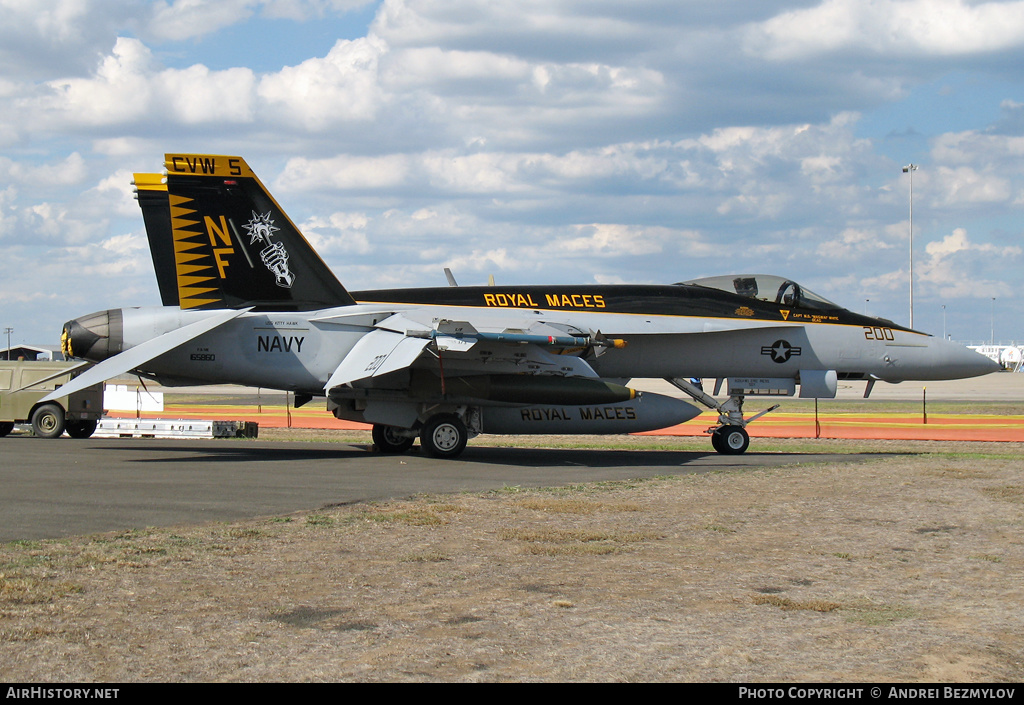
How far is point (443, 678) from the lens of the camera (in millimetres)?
4160

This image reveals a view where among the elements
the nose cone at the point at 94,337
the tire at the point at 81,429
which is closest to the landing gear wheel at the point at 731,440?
the nose cone at the point at 94,337

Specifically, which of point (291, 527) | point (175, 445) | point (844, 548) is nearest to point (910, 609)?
point (844, 548)

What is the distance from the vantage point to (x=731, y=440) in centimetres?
1750

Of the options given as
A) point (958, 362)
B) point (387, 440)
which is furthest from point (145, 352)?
point (958, 362)

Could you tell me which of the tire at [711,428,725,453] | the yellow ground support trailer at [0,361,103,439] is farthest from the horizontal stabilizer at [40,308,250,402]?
the tire at [711,428,725,453]

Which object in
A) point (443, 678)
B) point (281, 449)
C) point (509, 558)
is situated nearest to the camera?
point (443, 678)

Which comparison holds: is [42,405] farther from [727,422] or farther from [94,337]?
[727,422]

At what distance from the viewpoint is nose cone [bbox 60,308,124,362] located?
50.5 feet

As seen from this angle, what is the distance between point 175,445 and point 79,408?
427 centimetres

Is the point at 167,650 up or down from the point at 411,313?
down

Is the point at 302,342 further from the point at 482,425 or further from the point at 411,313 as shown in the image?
the point at 482,425

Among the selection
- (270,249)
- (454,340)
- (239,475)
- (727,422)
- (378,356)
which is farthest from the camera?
(727,422)

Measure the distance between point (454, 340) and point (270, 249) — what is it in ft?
13.5

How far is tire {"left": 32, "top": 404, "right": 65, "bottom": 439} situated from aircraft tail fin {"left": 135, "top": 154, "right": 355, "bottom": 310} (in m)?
7.91
